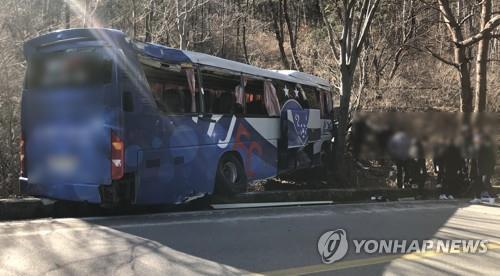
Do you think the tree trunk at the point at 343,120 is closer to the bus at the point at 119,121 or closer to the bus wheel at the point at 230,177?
the bus wheel at the point at 230,177

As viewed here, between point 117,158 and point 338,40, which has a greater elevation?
point 338,40

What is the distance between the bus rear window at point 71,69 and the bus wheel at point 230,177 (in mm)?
3186

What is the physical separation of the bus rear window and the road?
2.18 m

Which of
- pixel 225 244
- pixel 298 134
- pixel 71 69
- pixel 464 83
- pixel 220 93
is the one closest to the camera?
pixel 225 244

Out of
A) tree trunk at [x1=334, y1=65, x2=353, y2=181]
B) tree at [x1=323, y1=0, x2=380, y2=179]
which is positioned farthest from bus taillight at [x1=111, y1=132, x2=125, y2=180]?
tree at [x1=323, y1=0, x2=380, y2=179]

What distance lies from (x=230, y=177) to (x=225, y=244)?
3.83m

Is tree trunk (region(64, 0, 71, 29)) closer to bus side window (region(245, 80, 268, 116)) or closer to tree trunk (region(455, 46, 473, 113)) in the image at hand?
bus side window (region(245, 80, 268, 116))

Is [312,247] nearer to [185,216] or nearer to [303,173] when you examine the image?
[185,216]

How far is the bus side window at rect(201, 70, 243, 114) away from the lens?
1014cm

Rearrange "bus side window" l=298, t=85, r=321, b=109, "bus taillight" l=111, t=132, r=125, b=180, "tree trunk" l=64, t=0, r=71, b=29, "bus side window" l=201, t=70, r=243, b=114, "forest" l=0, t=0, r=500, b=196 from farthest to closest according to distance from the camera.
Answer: "tree trunk" l=64, t=0, r=71, b=29 → "forest" l=0, t=0, r=500, b=196 → "bus side window" l=298, t=85, r=321, b=109 → "bus side window" l=201, t=70, r=243, b=114 → "bus taillight" l=111, t=132, r=125, b=180

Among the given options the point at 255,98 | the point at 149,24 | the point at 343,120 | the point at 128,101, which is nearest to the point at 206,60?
the point at 255,98

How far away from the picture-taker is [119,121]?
8.04 m

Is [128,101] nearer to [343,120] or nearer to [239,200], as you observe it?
[239,200]

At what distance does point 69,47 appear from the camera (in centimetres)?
846
